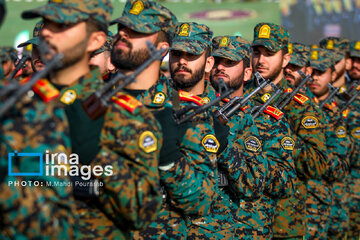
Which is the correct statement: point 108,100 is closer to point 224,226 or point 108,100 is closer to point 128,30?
point 128,30

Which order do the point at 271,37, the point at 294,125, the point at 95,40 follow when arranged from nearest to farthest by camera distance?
1. the point at 95,40
2. the point at 294,125
3. the point at 271,37

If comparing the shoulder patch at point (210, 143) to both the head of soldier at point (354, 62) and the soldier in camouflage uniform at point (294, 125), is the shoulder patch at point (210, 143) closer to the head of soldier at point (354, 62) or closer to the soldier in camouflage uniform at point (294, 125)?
the soldier in camouflage uniform at point (294, 125)

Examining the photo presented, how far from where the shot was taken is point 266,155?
5.59 metres

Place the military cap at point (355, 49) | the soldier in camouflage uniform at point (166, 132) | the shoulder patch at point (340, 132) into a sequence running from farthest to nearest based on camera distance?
the military cap at point (355, 49), the shoulder patch at point (340, 132), the soldier in camouflage uniform at point (166, 132)

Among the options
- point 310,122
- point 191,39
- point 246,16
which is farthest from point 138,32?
point 246,16

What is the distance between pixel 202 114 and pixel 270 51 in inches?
111

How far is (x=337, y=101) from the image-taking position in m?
8.90

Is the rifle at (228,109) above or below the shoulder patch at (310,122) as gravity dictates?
above

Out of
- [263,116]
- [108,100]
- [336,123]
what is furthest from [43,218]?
[336,123]

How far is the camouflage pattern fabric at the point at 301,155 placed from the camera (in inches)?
249

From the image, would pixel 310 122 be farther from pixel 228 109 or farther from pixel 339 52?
pixel 339 52

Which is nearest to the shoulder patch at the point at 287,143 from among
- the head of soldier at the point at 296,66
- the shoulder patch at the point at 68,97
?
the head of soldier at the point at 296,66

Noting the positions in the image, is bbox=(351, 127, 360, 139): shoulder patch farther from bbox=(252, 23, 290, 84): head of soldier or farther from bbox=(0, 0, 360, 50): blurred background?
bbox=(0, 0, 360, 50): blurred background

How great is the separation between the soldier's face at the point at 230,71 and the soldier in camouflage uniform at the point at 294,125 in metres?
0.45
